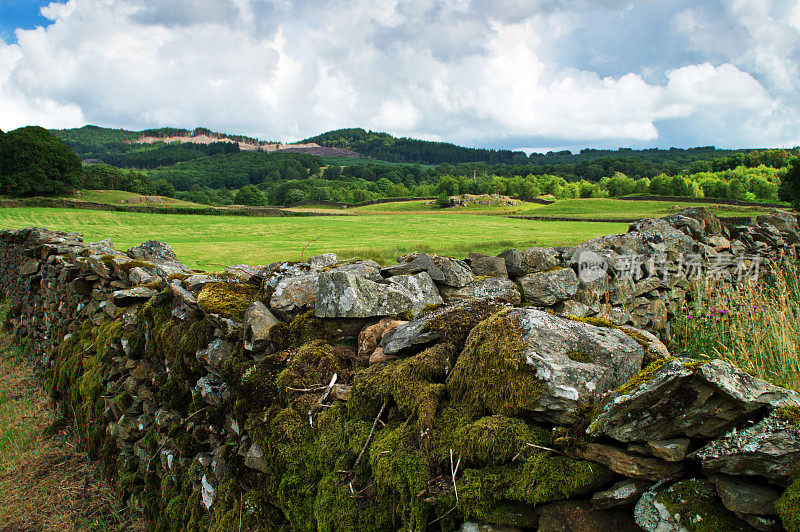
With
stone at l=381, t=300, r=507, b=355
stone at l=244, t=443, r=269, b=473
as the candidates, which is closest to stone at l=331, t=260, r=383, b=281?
stone at l=381, t=300, r=507, b=355

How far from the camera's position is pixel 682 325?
7875 millimetres

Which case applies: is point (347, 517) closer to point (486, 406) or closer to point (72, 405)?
point (486, 406)

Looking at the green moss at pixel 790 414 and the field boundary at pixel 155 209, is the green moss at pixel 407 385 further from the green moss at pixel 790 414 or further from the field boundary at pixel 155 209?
the field boundary at pixel 155 209

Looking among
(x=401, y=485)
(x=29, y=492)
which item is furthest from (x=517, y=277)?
(x=29, y=492)

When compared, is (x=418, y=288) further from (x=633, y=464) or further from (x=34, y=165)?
(x=34, y=165)

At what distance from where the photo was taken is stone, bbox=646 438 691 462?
6.41 ft

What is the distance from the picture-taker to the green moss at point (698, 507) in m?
1.80

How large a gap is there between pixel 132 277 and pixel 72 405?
6.95 ft

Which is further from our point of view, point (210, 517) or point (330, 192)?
point (330, 192)

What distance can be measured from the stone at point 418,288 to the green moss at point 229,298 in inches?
58.2

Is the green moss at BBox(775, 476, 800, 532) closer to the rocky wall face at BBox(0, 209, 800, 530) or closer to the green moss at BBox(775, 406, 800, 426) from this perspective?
the rocky wall face at BBox(0, 209, 800, 530)

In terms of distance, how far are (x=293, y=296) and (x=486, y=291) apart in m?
2.14

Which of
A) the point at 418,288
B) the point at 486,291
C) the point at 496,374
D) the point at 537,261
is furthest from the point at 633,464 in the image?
the point at 537,261

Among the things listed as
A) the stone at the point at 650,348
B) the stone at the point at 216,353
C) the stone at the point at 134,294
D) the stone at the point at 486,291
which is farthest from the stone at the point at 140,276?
the stone at the point at 650,348
